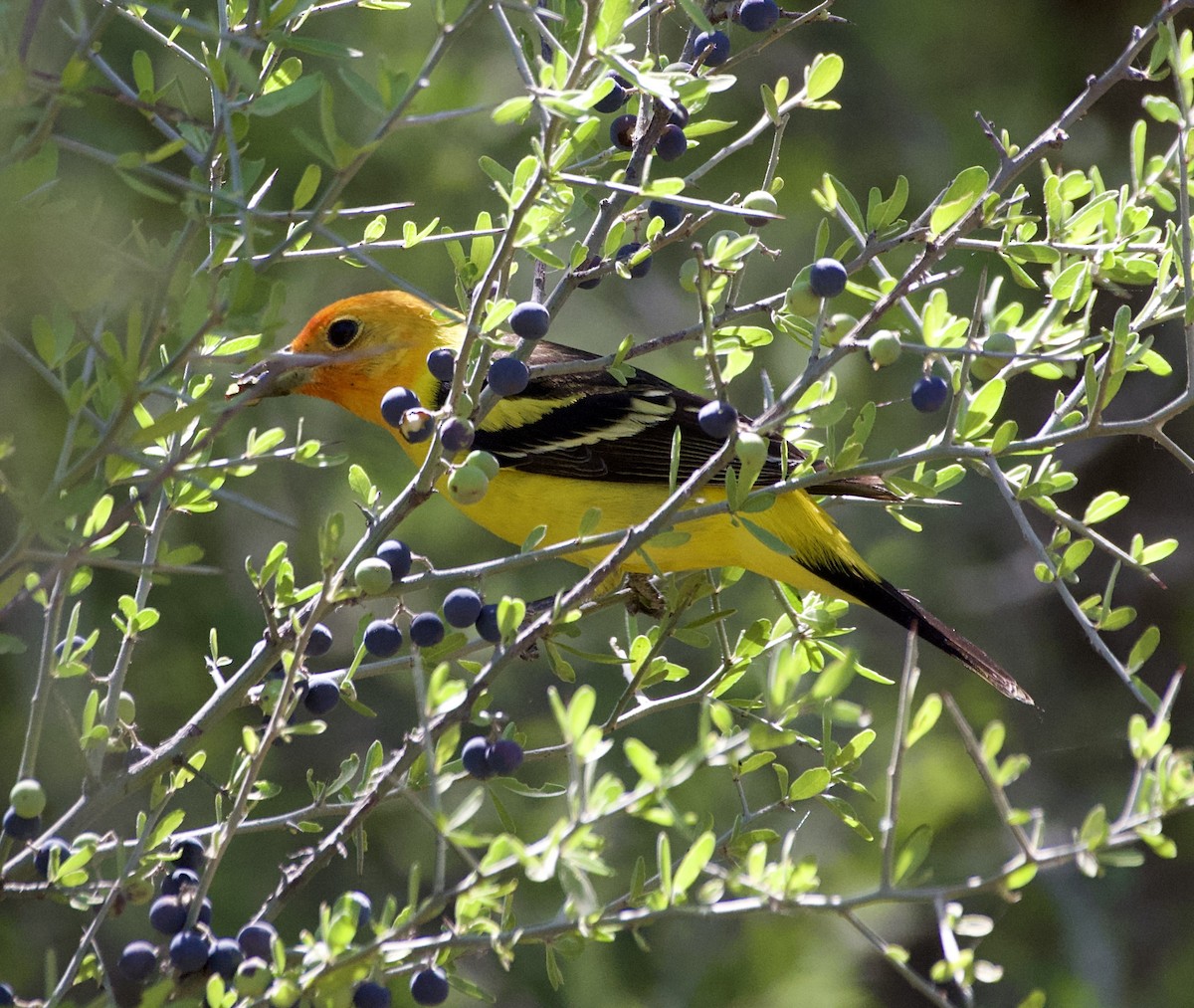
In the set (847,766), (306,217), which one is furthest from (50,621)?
(847,766)

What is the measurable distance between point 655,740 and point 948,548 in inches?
87.4

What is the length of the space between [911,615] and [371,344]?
5.85 feet

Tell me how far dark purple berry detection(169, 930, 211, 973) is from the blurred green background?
2.61 m

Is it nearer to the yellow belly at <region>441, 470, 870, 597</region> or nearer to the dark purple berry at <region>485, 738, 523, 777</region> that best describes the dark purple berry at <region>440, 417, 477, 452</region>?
the dark purple berry at <region>485, 738, 523, 777</region>

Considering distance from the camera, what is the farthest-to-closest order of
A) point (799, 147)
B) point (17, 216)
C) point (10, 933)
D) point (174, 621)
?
point (799, 147) < point (174, 621) < point (10, 933) < point (17, 216)

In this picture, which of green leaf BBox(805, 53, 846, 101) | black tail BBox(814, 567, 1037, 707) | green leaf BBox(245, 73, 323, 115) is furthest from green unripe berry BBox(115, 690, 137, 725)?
black tail BBox(814, 567, 1037, 707)

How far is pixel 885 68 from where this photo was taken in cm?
706

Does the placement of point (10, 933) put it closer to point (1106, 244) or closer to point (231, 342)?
point (231, 342)

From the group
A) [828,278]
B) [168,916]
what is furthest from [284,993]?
[828,278]

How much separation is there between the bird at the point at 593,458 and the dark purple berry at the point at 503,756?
1.25 meters

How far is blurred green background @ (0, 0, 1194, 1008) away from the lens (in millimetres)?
5156

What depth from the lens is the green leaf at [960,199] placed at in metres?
1.96

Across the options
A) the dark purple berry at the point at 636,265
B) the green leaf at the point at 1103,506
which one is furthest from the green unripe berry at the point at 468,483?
the green leaf at the point at 1103,506

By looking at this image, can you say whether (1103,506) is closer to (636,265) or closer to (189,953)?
(636,265)
